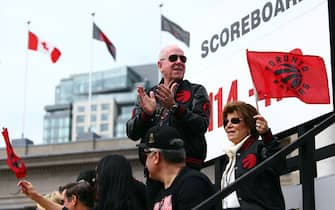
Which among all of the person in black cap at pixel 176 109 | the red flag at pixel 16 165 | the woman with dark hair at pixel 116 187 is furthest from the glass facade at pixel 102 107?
the woman with dark hair at pixel 116 187

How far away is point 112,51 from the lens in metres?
31.4

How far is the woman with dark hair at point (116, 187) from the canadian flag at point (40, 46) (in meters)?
26.5

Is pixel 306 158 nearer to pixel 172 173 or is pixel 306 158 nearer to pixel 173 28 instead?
pixel 172 173

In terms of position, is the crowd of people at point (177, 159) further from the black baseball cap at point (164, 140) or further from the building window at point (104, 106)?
the building window at point (104, 106)

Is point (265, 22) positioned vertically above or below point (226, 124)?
above

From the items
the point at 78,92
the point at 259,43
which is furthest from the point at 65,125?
the point at 259,43

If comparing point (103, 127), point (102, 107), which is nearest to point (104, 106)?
point (102, 107)

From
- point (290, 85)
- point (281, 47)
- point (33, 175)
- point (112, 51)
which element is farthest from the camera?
point (33, 175)

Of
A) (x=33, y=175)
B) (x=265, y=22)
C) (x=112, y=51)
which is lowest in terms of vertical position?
(x=33, y=175)

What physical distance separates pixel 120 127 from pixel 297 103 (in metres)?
149

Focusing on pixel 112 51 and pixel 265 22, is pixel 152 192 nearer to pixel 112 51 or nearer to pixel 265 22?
pixel 265 22

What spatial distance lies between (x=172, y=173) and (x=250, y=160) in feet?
2.22

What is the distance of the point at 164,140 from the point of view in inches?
187

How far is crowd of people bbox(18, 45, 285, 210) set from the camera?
471cm
